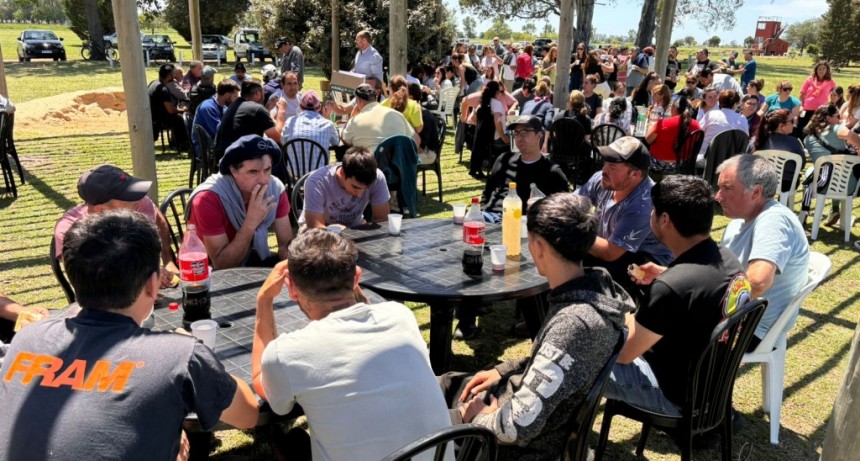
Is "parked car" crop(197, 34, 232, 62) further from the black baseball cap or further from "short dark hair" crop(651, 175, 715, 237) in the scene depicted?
"short dark hair" crop(651, 175, 715, 237)

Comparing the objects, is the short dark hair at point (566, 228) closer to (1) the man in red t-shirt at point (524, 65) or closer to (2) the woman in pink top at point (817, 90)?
(2) the woman in pink top at point (817, 90)

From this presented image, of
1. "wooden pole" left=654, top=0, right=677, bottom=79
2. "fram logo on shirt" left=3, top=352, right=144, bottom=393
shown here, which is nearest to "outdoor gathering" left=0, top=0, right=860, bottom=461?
"fram logo on shirt" left=3, top=352, right=144, bottom=393

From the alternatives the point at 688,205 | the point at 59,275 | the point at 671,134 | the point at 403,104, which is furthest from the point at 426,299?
the point at 671,134

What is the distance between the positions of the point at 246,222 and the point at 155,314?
924 millimetres

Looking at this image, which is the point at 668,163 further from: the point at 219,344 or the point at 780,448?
the point at 219,344

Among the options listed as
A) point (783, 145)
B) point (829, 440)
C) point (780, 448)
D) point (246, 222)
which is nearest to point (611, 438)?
point (780, 448)

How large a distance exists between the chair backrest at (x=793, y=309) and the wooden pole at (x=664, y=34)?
7433mm

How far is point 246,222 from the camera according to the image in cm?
336

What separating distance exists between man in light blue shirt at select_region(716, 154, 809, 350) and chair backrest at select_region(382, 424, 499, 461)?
5.72 ft

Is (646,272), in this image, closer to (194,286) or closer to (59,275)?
(194,286)

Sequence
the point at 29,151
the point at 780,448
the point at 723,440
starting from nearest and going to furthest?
the point at 723,440 → the point at 780,448 → the point at 29,151

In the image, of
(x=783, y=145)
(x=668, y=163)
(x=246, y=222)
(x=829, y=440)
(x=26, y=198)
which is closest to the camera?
(x=829, y=440)

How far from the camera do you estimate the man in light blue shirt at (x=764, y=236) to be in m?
2.88

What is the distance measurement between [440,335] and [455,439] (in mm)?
1544
